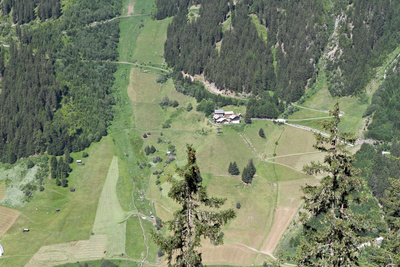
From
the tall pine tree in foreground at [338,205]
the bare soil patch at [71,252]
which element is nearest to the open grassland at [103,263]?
the bare soil patch at [71,252]

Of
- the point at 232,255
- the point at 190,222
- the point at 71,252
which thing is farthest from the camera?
the point at 71,252

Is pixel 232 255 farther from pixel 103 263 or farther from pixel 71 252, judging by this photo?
pixel 71 252

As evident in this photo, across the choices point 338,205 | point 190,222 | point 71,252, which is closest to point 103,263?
point 71,252

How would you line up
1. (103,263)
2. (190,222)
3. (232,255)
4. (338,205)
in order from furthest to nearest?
1. (232,255)
2. (103,263)
3. (190,222)
4. (338,205)

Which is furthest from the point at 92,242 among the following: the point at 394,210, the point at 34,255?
the point at 394,210

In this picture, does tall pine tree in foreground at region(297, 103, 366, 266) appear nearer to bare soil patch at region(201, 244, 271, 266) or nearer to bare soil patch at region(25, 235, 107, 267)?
bare soil patch at region(201, 244, 271, 266)

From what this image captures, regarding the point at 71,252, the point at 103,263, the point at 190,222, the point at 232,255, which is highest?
the point at 190,222

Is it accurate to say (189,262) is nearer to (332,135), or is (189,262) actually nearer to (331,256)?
(331,256)
